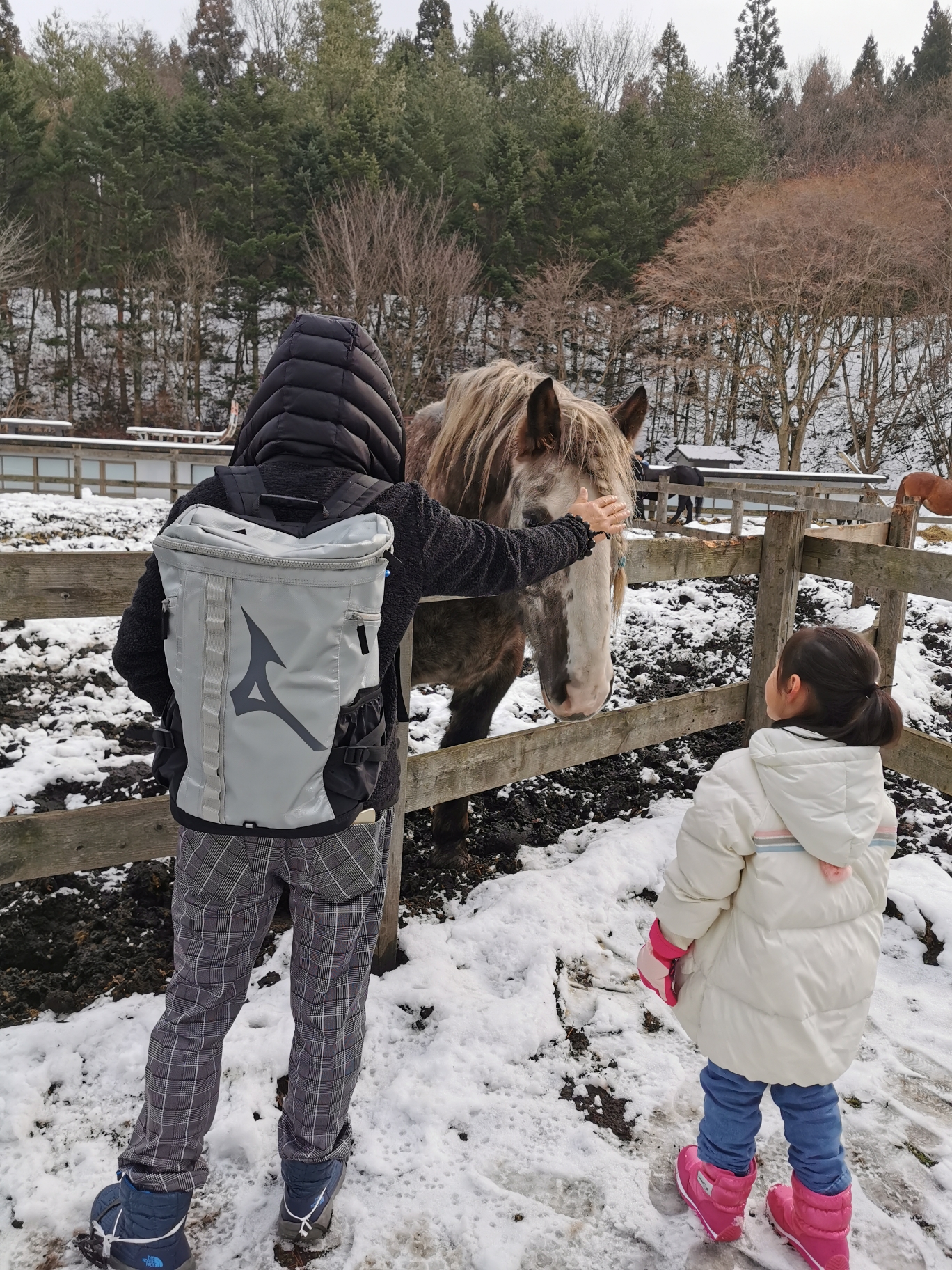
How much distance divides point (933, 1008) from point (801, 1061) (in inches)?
53.1

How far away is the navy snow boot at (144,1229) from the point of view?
1392mm

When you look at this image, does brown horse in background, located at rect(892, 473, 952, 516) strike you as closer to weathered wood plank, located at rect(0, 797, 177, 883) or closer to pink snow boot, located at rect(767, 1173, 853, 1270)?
pink snow boot, located at rect(767, 1173, 853, 1270)

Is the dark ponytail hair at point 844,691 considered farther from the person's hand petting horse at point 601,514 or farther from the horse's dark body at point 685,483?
the horse's dark body at point 685,483

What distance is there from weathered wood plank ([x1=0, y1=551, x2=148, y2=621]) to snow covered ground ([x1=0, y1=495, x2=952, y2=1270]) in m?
1.22

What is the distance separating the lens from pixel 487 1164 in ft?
5.93

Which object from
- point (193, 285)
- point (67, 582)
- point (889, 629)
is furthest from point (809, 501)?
point (193, 285)

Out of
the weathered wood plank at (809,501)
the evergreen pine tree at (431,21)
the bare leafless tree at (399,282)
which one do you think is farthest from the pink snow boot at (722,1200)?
the evergreen pine tree at (431,21)

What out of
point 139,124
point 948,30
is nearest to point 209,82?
point 139,124

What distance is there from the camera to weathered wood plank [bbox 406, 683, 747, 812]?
273cm

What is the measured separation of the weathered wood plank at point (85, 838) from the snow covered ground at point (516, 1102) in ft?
1.47

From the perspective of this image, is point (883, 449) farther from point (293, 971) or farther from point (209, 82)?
point (209, 82)

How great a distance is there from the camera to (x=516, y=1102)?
1991 millimetres

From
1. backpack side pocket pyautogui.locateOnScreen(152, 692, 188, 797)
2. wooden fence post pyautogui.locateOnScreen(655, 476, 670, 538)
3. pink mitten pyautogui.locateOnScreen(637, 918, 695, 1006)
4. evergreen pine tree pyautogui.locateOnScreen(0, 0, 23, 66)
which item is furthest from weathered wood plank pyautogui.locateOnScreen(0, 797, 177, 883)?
evergreen pine tree pyautogui.locateOnScreen(0, 0, 23, 66)

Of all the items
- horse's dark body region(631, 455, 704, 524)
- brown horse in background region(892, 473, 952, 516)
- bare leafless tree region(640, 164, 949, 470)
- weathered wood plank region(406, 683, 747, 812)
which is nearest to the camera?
weathered wood plank region(406, 683, 747, 812)
